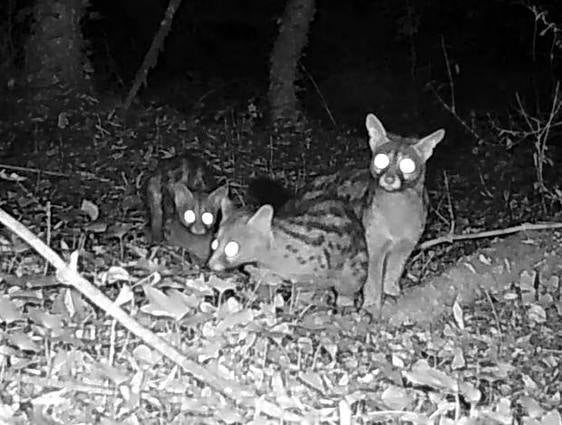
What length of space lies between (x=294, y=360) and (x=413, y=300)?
1.96 meters

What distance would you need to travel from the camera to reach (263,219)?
7.72m

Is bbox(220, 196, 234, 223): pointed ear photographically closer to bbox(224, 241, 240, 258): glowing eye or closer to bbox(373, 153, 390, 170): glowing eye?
bbox(224, 241, 240, 258): glowing eye

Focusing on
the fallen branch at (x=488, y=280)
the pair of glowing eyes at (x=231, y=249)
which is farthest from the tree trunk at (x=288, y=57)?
the pair of glowing eyes at (x=231, y=249)

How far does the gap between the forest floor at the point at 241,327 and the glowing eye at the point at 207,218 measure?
471 millimetres

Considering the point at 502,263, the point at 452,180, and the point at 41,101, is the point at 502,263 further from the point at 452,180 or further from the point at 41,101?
the point at 41,101

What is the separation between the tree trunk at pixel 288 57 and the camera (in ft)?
47.6

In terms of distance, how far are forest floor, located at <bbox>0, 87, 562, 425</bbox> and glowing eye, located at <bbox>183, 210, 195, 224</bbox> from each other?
0.38 metres

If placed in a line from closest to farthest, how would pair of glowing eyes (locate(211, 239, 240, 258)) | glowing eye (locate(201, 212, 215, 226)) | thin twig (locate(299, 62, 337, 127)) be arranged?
pair of glowing eyes (locate(211, 239, 240, 258)), glowing eye (locate(201, 212, 215, 226)), thin twig (locate(299, 62, 337, 127))

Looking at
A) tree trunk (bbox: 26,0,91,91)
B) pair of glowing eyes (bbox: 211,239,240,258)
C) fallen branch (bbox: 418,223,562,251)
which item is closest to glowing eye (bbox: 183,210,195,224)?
pair of glowing eyes (bbox: 211,239,240,258)

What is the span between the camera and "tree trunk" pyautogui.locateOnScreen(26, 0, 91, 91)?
45.4ft

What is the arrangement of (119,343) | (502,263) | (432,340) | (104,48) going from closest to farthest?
(119,343)
(432,340)
(502,263)
(104,48)

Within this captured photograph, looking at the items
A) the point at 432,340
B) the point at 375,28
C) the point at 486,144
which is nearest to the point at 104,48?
the point at 375,28

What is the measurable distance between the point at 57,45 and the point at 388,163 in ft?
22.6

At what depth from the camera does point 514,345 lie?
6637 millimetres
